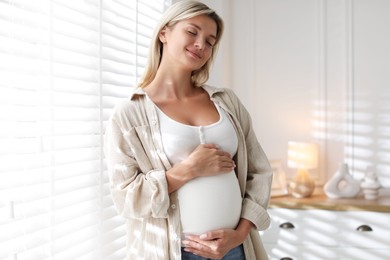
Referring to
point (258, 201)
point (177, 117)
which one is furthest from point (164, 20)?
point (258, 201)

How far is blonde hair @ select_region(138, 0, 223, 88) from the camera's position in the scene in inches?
68.7

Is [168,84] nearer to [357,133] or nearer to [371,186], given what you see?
[371,186]

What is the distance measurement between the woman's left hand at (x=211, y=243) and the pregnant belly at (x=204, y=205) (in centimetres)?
3

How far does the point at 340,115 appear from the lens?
342cm

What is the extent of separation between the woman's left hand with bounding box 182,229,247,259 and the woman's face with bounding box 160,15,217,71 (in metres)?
0.52

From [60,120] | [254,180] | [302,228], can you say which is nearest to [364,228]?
[302,228]

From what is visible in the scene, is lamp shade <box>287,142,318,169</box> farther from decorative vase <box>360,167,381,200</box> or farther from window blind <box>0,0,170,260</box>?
window blind <box>0,0,170,260</box>

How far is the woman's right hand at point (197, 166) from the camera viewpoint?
1.65 m

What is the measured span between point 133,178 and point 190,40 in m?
0.45

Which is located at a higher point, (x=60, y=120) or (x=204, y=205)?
(x=60, y=120)

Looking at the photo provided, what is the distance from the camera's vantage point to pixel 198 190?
66.7 inches

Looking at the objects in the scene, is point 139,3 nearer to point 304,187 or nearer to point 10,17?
point 10,17

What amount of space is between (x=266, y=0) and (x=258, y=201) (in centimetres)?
202

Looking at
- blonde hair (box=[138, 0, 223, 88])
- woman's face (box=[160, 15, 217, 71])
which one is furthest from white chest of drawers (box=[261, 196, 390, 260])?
woman's face (box=[160, 15, 217, 71])
